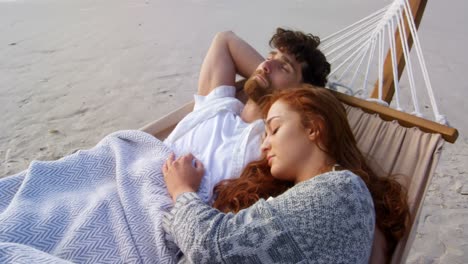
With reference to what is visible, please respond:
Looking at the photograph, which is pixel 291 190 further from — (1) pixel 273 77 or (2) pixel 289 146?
(1) pixel 273 77

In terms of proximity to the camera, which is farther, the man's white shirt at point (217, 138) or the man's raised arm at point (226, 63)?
the man's raised arm at point (226, 63)

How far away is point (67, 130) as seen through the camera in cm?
276

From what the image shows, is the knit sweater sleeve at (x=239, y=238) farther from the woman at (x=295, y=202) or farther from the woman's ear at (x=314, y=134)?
the woman's ear at (x=314, y=134)

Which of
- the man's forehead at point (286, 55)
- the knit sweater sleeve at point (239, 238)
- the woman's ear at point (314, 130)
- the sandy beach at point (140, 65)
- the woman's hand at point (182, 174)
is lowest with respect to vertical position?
the sandy beach at point (140, 65)

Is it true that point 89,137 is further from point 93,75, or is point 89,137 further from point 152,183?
point 152,183

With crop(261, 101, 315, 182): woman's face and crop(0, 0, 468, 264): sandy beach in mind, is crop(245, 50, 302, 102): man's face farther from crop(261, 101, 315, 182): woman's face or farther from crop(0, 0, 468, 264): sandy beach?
crop(0, 0, 468, 264): sandy beach

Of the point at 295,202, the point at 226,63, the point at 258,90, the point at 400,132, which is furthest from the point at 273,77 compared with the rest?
the point at 295,202

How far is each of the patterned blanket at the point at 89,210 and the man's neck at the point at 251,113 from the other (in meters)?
0.35

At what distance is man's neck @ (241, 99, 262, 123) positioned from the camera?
153 cm

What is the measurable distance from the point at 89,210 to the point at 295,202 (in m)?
0.56

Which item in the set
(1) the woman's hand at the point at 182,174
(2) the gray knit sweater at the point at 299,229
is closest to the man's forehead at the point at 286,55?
(1) the woman's hand at the point at 182,174

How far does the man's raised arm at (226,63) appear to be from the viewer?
170cm

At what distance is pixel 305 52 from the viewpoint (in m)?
1.63

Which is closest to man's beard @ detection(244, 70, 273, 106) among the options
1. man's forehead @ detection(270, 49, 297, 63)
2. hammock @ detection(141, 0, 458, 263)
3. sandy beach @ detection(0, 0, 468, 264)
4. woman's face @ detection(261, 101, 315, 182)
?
man's forehead @ detection(270, 49, 297, 63)
